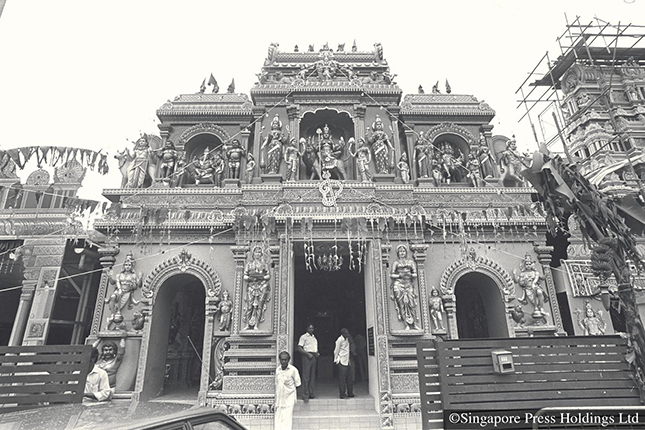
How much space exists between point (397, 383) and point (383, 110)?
9.70 m

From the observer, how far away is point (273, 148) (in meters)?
13.6

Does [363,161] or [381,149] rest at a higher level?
[381,149]

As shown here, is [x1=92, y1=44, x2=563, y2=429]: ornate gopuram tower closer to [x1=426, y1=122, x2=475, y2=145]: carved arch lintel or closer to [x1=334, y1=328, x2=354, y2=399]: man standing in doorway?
[x1=426, y1=122, x2=475, y2=145]: carved arch lintel

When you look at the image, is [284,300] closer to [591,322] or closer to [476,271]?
[476,271]

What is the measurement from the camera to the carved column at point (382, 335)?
32.4ft

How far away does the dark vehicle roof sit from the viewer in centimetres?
277

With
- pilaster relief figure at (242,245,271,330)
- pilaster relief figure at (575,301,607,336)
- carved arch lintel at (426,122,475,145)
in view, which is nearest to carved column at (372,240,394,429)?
pilaster relief figure at (242,245,271,330)

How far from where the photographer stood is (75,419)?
2.93 m

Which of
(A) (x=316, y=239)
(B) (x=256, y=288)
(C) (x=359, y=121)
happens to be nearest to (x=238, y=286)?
(B) (x=256, y=288)

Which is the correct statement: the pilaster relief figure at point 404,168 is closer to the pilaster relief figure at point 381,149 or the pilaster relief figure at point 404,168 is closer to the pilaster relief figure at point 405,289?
the pilaster relief figure at point 381,149

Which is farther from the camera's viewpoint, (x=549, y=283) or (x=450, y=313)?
(x=549, y=283)

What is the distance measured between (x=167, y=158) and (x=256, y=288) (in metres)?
6.50

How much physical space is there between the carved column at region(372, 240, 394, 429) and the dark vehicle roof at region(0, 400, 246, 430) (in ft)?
24.6

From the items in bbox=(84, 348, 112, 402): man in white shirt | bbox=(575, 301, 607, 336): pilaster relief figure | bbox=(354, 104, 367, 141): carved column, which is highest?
bbox=(354, 104, 367, 141): carved column
